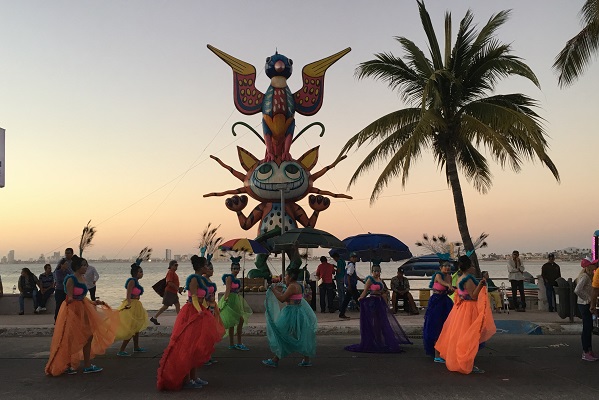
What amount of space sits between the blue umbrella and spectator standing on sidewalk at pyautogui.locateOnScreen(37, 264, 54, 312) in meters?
8.02

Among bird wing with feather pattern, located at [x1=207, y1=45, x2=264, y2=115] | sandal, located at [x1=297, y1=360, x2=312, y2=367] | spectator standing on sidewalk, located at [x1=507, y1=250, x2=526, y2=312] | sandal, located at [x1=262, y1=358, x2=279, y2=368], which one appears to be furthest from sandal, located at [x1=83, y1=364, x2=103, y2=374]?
bird wing with feather pattern, located at [x1=207, y1=45, x2=264, y2=115]

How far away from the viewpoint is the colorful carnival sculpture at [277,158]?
20812 mm

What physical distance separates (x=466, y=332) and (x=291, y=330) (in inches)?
100

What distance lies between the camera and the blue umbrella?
730 inches

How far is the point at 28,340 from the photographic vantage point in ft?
42.5

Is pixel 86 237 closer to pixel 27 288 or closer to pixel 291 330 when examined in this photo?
pixel 27 288

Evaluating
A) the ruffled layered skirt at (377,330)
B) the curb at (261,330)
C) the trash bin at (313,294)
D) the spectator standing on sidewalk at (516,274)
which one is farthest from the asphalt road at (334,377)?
the trash bin at (313,294)

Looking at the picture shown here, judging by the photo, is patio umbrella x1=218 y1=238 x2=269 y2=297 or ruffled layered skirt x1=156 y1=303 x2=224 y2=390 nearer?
ruffled layered skirt x1=156 y1=303 x2=224 y2=390

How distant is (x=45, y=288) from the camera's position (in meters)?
17.6

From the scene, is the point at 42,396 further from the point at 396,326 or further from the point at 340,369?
the point at 396,326

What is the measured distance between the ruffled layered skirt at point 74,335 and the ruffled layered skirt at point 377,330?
14.3 feet

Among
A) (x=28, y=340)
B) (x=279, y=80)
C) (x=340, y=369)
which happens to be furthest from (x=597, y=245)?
(x=279, y=80)

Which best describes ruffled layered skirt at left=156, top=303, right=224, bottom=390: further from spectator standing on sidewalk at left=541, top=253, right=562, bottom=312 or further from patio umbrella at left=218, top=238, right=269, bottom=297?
spectator standing on sidewalk at left=541, top=253, right=562, bottom=312

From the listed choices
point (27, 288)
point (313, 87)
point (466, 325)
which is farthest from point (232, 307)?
point (313, 87)
